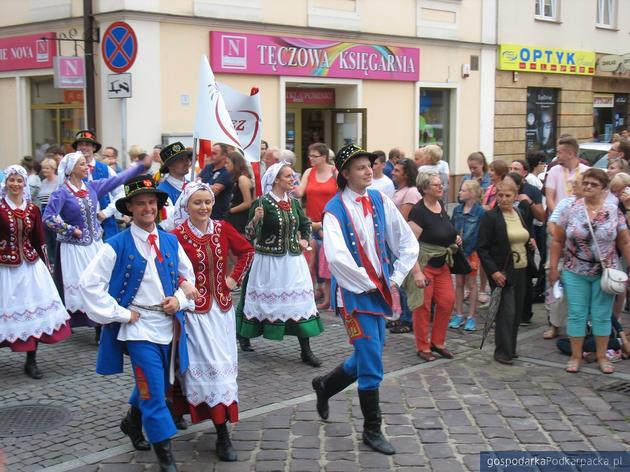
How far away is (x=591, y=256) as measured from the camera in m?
7.23

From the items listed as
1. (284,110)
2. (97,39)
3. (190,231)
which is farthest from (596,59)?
(190,231)

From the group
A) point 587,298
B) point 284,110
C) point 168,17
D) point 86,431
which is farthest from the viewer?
point 284,110

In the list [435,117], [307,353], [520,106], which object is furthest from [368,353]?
[520,106]

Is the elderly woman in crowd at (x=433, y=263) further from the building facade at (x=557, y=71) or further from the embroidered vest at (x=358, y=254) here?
the building facade at (x=557, y=71)

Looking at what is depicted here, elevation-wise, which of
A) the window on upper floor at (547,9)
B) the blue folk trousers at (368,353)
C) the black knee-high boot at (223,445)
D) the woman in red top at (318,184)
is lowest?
the black knee-high boot at (223,445)

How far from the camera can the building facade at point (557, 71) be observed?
73.5ft

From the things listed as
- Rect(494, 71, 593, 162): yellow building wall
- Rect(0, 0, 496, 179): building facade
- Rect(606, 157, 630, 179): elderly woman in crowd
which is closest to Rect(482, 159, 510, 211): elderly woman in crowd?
Rect(606, 157, 630, 179): elderly woman in crowd

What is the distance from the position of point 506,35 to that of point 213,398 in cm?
1888

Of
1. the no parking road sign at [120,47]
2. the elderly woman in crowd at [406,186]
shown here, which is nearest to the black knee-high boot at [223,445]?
the elderly woman in crowd at [406,186]

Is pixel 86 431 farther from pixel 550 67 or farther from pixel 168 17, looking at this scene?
pixel 550 67

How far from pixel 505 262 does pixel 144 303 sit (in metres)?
3.80

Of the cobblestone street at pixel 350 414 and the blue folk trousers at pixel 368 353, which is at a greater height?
the blue folk trousers at pixel 368 353

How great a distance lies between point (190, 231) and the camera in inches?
217

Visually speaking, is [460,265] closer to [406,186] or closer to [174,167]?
[406,186]
